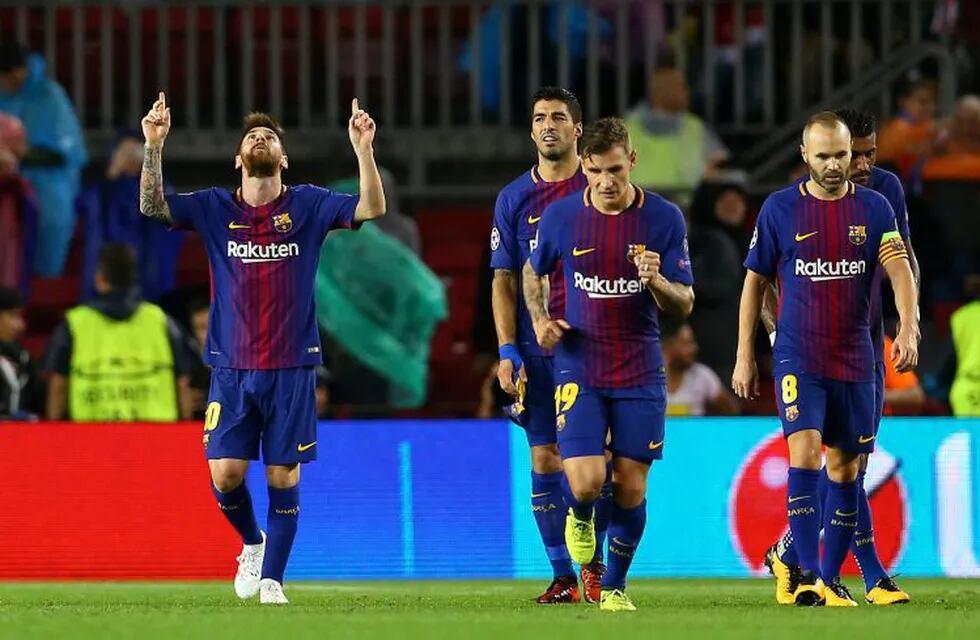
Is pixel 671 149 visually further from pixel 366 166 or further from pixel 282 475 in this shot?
pixel 282 475

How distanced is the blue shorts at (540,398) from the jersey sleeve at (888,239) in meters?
1.74

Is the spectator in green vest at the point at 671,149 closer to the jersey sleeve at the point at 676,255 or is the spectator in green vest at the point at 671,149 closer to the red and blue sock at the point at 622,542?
the jersey sleeve at the point at 676,255

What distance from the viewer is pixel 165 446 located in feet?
47.6

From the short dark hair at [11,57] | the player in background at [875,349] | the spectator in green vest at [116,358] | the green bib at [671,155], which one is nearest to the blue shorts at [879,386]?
the player in background at [875,349]

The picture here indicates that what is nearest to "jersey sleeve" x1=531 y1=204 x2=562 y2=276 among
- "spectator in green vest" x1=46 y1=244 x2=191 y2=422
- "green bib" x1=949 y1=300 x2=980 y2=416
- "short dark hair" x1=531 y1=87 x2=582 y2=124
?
"short dark hair" x1=531 y1=87 x2=582 y2=124

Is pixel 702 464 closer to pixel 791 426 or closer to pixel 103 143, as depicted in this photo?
pixel 791 426

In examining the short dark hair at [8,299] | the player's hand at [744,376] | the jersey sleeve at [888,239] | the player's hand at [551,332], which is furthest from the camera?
the short dark hair at [8,299]

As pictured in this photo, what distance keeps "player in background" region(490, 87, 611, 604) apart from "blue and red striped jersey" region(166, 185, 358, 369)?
83 centimetres

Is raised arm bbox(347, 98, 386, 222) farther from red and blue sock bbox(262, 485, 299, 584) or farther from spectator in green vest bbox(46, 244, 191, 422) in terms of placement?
spectator in green vest bbox(46, 244, 191, 422)

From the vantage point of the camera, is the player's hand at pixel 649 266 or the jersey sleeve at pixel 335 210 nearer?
the player's hand at pixel 649 266

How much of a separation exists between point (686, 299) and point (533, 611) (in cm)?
156

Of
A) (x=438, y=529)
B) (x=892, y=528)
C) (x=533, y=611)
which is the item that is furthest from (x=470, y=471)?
(x=533, y=611)

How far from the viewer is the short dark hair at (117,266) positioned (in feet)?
52.2

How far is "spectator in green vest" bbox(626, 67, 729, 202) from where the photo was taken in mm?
18750
